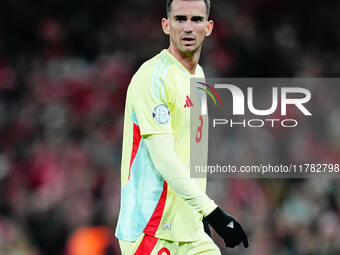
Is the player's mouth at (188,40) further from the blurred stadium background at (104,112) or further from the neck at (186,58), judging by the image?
the blurred stadium background at (104,112)

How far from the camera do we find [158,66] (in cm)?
351

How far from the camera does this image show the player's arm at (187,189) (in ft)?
10.9

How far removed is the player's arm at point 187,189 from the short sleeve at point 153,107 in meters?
0.05

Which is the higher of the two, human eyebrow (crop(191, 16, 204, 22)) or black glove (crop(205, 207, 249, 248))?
human eyebrow (crop(191, 16, 204, 22))

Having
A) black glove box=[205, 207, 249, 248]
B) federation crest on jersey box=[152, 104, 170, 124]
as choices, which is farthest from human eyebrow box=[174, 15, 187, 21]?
black glove box=[205, 207, 249, 248]

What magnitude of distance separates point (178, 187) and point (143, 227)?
33cm

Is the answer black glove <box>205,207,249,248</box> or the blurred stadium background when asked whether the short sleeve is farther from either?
the blurred stadium background

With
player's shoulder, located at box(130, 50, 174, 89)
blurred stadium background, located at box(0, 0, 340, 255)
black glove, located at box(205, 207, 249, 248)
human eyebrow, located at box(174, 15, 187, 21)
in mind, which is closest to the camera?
black glove, located at box(205, 207, 249, 248)

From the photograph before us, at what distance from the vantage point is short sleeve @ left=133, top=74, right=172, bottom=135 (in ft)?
11.1

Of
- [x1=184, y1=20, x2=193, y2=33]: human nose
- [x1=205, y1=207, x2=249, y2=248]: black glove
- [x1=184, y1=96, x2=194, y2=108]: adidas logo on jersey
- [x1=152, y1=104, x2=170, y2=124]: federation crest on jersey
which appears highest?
[x1=184, y1=20, x2=193, y2=33]: human nose

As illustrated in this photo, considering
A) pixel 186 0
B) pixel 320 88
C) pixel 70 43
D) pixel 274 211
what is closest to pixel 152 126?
pixel 186 0

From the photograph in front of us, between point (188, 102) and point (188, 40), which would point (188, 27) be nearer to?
point (188, 40)

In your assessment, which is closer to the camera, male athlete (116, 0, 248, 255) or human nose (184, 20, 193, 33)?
male athlete (116, 0, 248, 255)

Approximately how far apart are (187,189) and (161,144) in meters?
0.25
